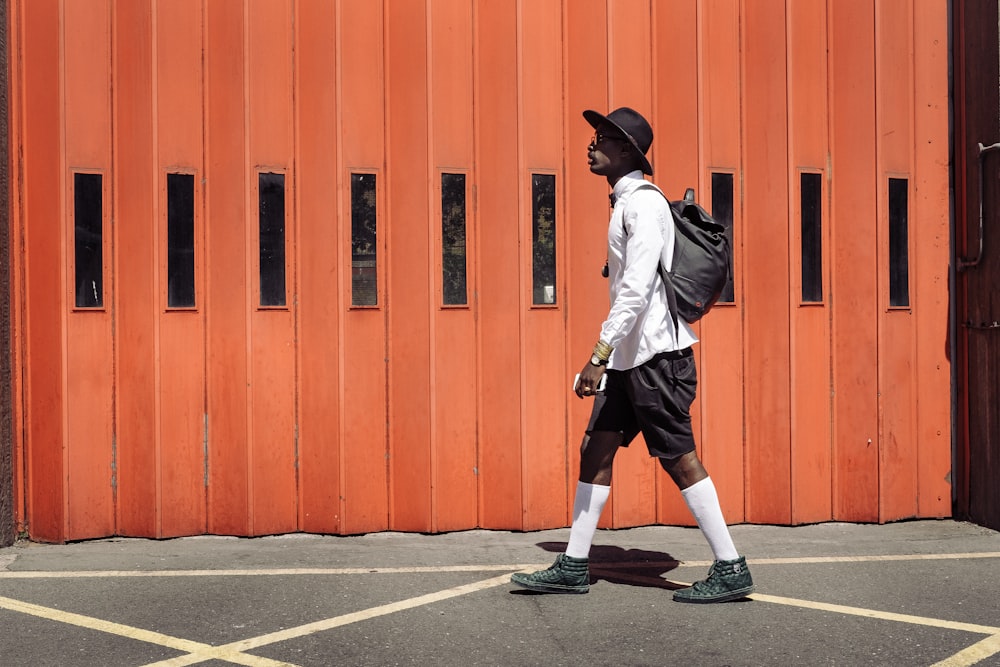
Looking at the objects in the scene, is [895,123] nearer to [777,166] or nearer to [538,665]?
[777,166]

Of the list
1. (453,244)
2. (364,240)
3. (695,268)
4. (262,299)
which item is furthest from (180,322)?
(695,268)

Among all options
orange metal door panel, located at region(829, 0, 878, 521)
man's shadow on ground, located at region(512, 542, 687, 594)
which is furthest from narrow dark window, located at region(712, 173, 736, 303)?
man's shadow on ground, located at region(512, 542, 687, 594)

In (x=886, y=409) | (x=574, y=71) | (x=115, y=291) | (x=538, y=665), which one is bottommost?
(x=538, y=665)

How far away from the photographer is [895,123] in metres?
6.86

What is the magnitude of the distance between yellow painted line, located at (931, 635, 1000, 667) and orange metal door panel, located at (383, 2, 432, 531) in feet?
9.82

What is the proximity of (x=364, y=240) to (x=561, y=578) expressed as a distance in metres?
2.24

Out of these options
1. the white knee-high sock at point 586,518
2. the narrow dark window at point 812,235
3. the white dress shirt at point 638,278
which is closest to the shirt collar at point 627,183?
the white dress shirt at point 638,278

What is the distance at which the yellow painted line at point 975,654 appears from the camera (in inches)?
163

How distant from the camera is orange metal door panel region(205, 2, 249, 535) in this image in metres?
6.25

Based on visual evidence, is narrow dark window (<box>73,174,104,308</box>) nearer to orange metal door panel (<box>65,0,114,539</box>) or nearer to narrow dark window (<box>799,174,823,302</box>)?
orange metal door panel (<box>65,0,114,539</box>)

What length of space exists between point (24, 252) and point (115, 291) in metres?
0.50

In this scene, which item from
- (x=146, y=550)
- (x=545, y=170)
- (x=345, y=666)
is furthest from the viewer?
(x=545, y=170)

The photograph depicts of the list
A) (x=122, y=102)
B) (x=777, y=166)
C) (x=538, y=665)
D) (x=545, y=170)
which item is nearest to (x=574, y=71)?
(x=545, y=170)

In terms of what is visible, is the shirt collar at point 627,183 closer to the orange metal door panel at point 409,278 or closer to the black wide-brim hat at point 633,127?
the black wide-brim hat at point 633,127
